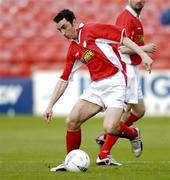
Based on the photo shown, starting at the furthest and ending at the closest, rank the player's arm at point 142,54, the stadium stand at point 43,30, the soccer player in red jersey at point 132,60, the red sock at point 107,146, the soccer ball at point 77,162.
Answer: the stadium stand at point 43,30
the soccer player in red jersey at point 132,60
the red sock at point 107,146
the soccer ball at point 77,162
the player's arm at point 142,54

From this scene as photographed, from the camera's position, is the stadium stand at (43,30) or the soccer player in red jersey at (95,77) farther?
the stadium stand at (43,30)

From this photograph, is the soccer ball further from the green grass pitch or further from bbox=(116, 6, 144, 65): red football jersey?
bbox=(116, 6, 144, 65): red football jersey

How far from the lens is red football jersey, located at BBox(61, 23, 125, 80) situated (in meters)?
8.77

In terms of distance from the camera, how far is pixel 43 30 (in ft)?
82.5

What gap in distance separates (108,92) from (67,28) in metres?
0.93

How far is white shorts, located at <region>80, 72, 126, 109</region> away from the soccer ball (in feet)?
2.99

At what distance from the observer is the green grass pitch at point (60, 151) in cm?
796

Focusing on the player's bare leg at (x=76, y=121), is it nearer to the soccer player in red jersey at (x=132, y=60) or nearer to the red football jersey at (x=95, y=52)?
the red football jersey at (x=95, y=52)

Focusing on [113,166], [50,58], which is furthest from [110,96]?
[50,58]

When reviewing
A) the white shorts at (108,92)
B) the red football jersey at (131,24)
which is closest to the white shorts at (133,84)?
the red football jersey at (131,24)

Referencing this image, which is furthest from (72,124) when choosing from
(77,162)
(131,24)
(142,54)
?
(131,24)

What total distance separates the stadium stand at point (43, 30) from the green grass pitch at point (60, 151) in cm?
340

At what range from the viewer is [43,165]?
9.20 meters

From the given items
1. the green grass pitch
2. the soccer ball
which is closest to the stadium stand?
the green grass pitch
